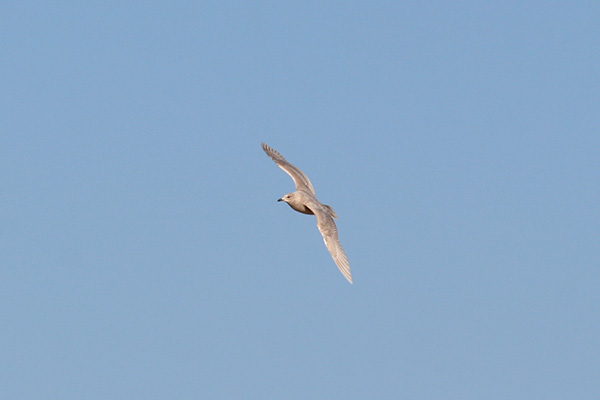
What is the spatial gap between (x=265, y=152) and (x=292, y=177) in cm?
569

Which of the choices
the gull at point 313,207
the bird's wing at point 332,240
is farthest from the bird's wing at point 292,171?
the bird's wing at point 332,240

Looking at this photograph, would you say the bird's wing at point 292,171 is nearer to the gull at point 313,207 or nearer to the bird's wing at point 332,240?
the gull at point 313,207

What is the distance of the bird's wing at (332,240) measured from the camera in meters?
54.5

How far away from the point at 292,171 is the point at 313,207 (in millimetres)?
8334

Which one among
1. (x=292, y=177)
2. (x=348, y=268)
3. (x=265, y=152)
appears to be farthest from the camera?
(x=265, y=152)

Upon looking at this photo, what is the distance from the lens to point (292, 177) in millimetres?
65812

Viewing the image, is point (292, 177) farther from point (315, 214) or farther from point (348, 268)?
point (348, 268)

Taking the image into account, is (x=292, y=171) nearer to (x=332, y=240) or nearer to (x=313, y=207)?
(x=313, y=207)

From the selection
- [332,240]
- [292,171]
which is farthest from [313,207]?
[292,171]

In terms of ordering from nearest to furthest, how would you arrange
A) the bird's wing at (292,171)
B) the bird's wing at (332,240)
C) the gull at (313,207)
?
the bird's wing at (332,240), the gull at (313,207), the bird's wing at (292,171)

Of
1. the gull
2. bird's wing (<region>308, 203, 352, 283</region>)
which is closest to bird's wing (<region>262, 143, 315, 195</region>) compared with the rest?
the gull

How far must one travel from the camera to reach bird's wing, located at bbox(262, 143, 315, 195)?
64500 millimetres

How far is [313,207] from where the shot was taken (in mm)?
58906

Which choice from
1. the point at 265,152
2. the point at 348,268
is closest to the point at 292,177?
the point at 265,152
